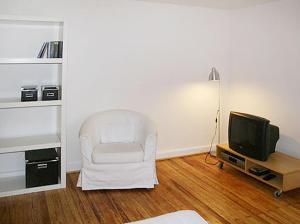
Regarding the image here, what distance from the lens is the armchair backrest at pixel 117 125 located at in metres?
3.66

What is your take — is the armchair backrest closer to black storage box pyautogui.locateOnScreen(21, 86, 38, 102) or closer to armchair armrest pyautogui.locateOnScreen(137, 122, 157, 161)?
A: armchair armrest pyautogui.locateOnScreen(137, 122, 157, 161)

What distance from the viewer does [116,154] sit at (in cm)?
325

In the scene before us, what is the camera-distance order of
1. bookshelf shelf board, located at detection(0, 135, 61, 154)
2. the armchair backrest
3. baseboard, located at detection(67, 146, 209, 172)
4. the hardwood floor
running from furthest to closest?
baseboard, located at detection(67, 146, 209, 172) < the armchair backrest < bookshelf shelf board, located at detection(0, 135, 61, 154) < the hardwood floor

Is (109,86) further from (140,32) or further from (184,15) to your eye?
(184,15)

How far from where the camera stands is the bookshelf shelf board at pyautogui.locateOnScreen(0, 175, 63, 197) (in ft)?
10.4

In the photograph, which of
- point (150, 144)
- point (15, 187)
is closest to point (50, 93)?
point (15, 187)

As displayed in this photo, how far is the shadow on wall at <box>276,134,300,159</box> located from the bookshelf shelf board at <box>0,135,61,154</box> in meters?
2.82

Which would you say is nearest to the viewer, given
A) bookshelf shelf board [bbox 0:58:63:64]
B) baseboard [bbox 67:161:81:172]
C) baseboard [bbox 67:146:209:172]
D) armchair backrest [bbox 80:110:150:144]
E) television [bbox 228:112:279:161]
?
bookshelf shelf board [bbox 0:58:63:64]

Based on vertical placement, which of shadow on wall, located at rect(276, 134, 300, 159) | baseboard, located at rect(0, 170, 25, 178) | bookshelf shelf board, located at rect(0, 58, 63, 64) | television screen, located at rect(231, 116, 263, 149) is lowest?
baseboard, located at rect(0, 170, 25, 178)

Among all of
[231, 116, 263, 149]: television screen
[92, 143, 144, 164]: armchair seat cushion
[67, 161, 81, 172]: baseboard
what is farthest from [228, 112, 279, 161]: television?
[67, 161, 81, 172]: baseboard

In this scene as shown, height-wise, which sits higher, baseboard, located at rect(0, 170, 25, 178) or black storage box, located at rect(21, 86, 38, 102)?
black storage box, located at rect(21, 86, 38, 102)

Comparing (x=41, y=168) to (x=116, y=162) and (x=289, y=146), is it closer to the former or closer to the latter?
(x=116, y=162)

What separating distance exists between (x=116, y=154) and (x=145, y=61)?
4.77ft

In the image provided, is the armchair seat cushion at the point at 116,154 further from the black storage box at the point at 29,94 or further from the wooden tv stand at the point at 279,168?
the wooden tv stand at the point at 279,168
